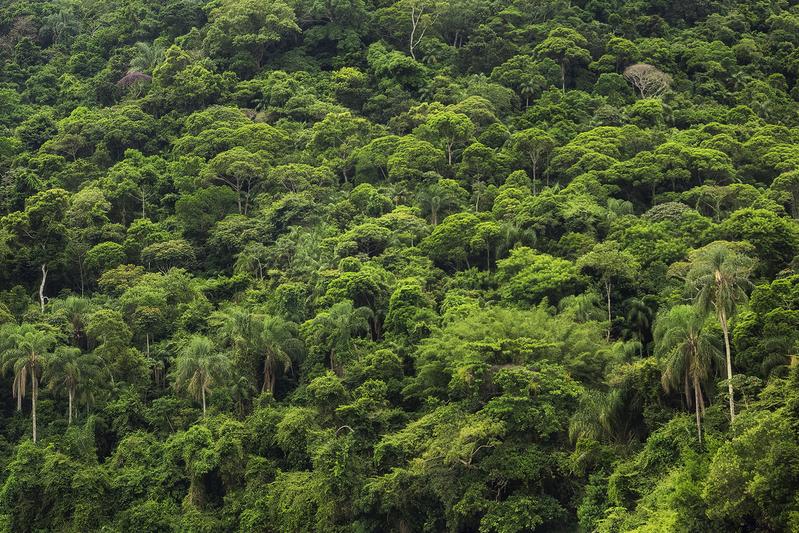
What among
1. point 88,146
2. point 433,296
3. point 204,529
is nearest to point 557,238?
→ point 433,296

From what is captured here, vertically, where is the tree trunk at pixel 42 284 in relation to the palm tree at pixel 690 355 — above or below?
below

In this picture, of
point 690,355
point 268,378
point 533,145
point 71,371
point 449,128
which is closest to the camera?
point 690,355

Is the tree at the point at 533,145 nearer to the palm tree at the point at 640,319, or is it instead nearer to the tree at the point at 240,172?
the tree at the point at 240,172

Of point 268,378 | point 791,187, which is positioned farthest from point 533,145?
point 268,378

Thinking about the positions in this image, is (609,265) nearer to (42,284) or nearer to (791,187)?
(791,187)

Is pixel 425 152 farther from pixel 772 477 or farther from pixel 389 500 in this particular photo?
pixel 772 477

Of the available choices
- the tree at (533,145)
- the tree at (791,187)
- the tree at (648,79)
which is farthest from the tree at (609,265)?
the tree at (648,79)
